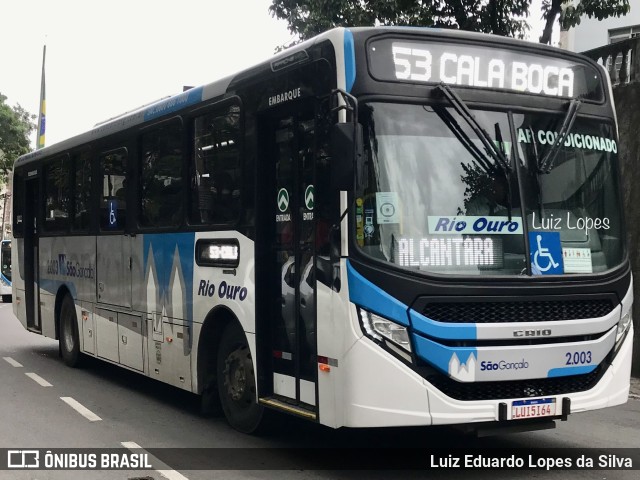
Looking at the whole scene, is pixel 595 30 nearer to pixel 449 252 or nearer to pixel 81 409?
pixel 81 409

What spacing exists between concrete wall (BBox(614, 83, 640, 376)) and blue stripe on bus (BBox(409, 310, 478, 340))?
22.1ft

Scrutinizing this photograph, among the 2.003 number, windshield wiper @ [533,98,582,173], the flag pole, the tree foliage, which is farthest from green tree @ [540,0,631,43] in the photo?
the flag pole

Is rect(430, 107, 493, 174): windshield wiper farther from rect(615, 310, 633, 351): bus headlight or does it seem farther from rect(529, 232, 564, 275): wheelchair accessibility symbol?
rect(615, 310, 633, 351): bus headlight

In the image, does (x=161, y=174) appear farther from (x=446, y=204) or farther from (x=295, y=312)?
(x=446, y=204)

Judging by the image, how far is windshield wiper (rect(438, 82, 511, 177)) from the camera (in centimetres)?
596

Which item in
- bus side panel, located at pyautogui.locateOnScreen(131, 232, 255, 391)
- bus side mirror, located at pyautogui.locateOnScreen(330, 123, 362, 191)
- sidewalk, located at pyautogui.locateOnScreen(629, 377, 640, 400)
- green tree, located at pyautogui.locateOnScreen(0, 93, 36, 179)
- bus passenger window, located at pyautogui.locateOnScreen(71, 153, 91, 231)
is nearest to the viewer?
bus side mirror, located at pyautogui.locateOnScreen(330, 123, 362, 191)

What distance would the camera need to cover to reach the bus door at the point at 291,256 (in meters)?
6.36

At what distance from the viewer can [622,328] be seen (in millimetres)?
6461

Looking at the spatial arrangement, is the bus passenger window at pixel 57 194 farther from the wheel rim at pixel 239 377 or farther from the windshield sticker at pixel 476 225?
the windshield sticker at pixel 476 225

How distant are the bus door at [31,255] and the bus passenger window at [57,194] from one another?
54 centimetres

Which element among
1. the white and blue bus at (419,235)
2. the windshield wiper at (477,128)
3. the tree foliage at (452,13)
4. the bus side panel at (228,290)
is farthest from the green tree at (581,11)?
the windshield wiper at (477,128)

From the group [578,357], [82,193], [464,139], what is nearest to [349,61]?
[464,139]

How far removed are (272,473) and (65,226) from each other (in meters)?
6.90

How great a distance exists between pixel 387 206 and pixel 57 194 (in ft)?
26.3
